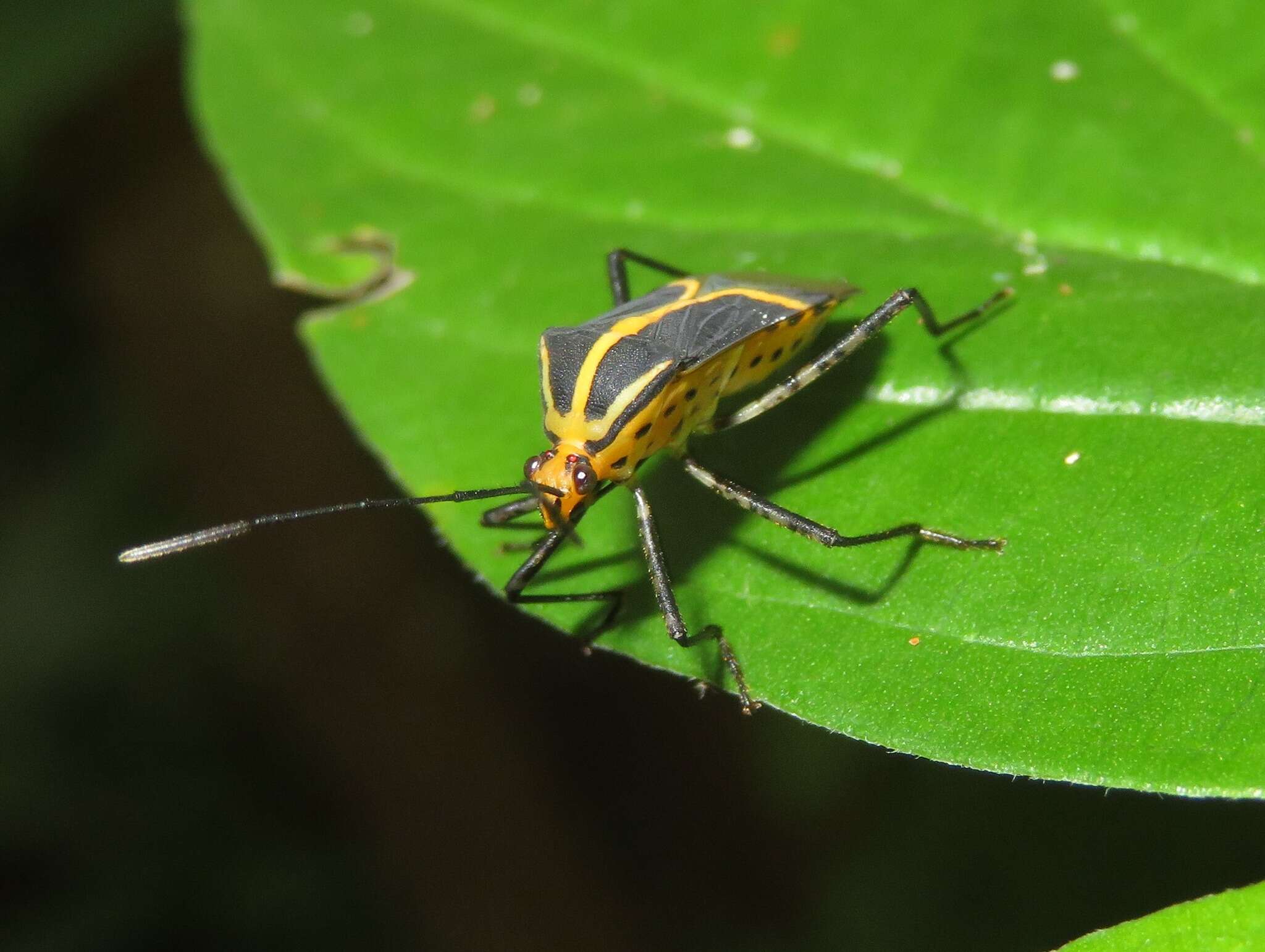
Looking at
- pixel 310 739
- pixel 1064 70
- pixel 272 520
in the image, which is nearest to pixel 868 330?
pixel 1064 70

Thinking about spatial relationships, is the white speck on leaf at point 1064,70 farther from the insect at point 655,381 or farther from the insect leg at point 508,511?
the insect leg at point 508,511

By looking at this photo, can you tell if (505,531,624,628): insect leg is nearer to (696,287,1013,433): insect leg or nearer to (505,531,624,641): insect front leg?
(505,531,624,641): insect front leg

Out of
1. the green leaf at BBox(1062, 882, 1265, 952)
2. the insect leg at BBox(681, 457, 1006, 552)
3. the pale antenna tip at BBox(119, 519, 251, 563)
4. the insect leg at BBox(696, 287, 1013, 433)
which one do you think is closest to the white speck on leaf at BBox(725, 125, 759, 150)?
the insect leg at BBox(696, 287, 1013, 433)

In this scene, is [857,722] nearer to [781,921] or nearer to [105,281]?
[781,921]

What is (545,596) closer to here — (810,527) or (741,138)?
(810,527)

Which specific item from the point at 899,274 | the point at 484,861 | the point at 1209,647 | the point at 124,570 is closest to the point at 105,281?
the point at 124,570
